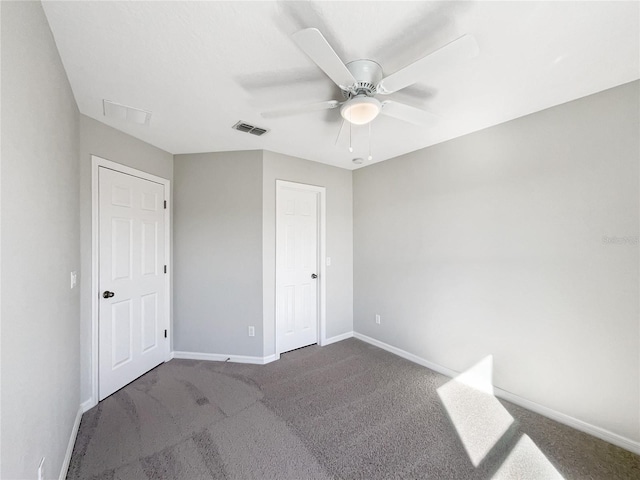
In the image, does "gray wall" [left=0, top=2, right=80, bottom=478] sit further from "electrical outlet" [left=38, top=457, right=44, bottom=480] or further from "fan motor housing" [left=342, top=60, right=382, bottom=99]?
"fan motor housing" [left=342, top=60, right=382, bottom=99]

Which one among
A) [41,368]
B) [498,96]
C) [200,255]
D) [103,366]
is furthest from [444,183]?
[103,366]

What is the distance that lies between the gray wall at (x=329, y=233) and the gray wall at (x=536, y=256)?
0.80 metres

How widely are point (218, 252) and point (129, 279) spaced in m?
0.87

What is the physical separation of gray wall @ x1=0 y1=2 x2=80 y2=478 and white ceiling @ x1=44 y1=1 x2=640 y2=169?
278mm

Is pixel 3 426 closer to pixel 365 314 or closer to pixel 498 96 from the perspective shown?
pixel 498 96

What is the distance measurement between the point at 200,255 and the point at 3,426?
2276mm

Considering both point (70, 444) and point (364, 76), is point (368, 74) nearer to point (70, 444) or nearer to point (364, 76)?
point (364, 76)

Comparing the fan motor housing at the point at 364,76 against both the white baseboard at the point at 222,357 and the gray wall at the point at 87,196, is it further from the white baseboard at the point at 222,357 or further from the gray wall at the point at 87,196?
the white baseboard at the point at 222,357

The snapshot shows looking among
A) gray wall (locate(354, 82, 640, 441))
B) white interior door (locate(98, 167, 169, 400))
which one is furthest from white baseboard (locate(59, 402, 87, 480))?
gray wall (locate(354, 82, 640, 441))

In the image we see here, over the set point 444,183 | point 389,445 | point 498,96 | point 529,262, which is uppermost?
point 498,96

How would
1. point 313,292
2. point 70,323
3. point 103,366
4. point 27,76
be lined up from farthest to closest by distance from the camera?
point 313,292 < point 103,366 < point 70,323 < point 27,76

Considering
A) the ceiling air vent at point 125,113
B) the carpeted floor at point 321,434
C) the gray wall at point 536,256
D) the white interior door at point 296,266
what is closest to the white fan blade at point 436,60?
the gray wall at point 536,256

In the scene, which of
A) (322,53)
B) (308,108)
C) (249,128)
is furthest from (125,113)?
(322,53)

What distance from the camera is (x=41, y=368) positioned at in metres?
1.22
